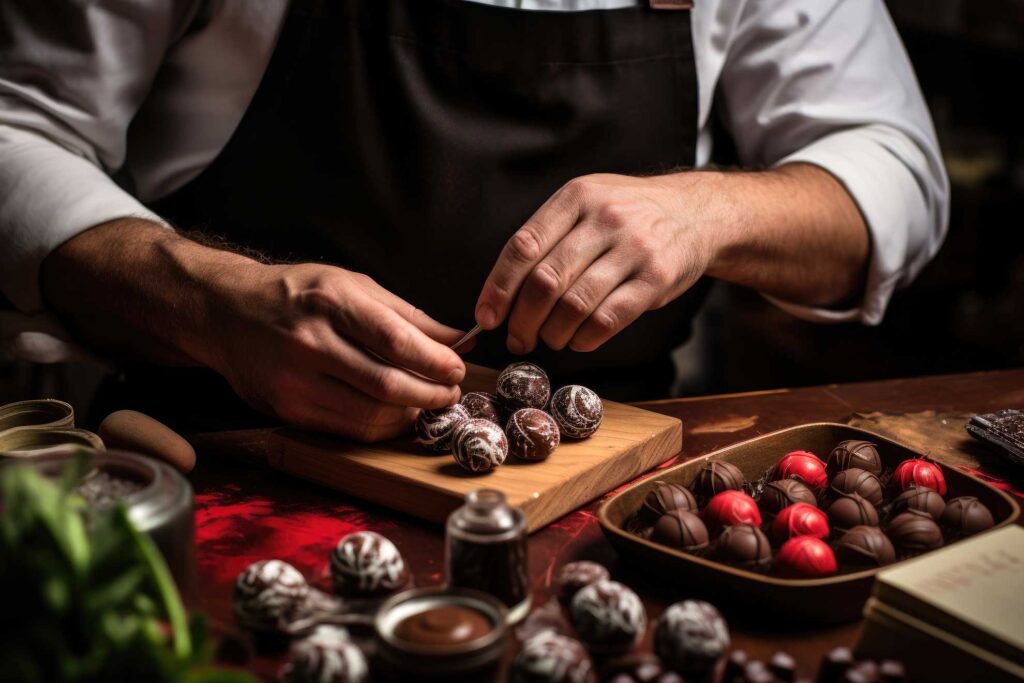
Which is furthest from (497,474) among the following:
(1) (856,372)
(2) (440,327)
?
(1) (856,372)

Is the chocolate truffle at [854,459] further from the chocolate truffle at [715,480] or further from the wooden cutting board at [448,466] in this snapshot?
the wooden cutting board at [448,466]

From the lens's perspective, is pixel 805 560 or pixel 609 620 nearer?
pixel 609 620

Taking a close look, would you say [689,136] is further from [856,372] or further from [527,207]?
[856,372]

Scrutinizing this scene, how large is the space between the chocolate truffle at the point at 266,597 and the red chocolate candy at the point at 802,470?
0.71 m

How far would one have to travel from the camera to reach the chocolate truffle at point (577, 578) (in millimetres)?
1097

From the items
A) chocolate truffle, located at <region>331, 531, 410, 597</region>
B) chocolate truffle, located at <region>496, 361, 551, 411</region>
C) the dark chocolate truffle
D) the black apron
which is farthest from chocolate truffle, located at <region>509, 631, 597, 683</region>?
the black apron

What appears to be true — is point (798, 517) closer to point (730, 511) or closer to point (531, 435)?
point (730, 511)

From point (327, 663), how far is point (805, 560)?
57 cm

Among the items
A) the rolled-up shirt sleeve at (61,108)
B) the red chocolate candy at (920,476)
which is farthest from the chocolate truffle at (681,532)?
the rolled-up shirt sleeve at (61,108)

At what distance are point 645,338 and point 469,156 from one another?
58 centimetres

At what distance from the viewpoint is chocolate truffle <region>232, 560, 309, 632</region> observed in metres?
1.03

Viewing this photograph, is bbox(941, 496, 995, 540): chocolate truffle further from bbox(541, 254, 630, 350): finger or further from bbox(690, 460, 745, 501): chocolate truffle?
bbox(541, 254, 630, 350): finger

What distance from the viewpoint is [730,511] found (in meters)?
1.25

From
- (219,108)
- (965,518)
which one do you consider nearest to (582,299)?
(965,518)
